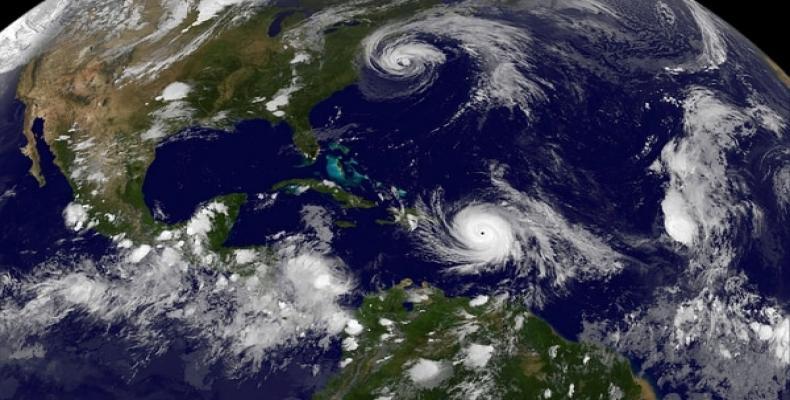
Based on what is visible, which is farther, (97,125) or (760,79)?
(760,79)

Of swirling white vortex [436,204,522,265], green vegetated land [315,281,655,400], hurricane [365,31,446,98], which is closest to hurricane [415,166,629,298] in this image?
swirling white vortex [436,204,522,265]

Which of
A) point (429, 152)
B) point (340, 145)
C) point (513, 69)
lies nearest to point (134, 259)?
point (340, 145)

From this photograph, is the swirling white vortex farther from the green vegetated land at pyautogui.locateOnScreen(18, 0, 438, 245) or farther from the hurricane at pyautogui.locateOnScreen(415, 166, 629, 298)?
the green vegetated land at pyautogui.locateOnScreen(18, 0, 438, 245)

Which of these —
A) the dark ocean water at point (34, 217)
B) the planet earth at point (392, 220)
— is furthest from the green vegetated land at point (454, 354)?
the dark ocean water at point (34, 217)

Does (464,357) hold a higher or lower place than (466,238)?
lower

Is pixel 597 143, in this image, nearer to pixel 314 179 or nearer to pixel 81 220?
pixel 314 179

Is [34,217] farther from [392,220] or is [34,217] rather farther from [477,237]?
[477,237]
